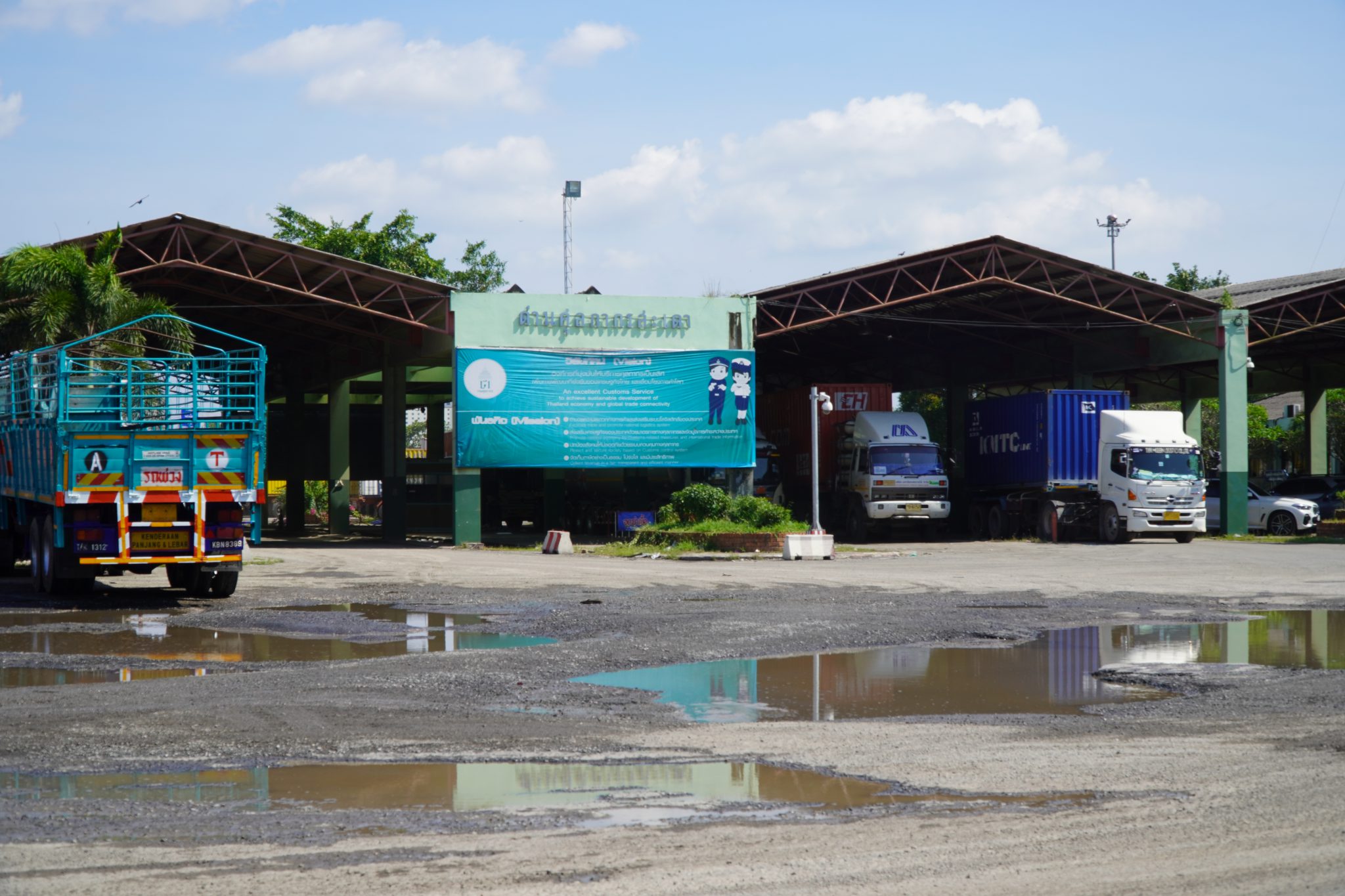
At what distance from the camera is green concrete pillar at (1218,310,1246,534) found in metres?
35.8

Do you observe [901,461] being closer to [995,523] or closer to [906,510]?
[906,510]

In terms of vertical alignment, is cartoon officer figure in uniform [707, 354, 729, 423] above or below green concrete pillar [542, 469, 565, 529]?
above

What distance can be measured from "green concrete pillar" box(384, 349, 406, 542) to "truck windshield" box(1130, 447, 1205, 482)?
798 inches

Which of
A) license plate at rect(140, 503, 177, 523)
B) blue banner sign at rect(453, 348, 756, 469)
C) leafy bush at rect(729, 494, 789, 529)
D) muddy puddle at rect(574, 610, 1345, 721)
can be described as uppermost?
blue banner sign at rect(453, 348, 756, 469)

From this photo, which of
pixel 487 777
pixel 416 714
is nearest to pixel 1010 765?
pixel 487 777

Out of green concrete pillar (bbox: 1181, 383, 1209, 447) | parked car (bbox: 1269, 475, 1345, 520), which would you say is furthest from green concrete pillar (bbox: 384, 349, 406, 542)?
green concrete pillar (bbox: 1181, 383, 1209, 447)

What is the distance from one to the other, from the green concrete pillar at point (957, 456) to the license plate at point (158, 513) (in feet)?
82.2

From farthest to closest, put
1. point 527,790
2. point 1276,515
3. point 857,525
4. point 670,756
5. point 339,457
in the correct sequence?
1. point 339,457
2. point 1276,515
3. point 857,525
4. point 670,756
5. point 527,790

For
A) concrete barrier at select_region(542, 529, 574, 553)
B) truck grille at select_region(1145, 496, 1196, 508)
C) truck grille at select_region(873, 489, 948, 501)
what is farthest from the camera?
truck grille at select_region(873, 489, 948, 501)

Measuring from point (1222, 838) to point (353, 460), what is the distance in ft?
154

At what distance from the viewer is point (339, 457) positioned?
141 ft

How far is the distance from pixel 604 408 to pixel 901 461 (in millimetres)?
8489

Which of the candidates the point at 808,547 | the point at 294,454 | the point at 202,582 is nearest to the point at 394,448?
the point at 294,454

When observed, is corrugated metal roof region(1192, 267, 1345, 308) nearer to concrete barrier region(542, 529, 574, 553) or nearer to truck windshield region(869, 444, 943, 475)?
truck windshield region(869, 444, 943, 475)
